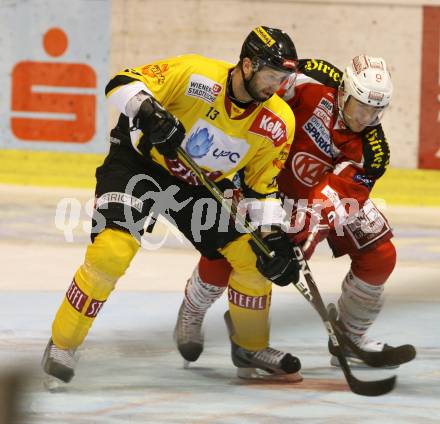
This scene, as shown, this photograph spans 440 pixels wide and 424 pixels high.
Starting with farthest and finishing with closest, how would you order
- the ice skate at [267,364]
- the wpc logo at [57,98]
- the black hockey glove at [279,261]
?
the wpc logo at [57,98] → the ice skate at [267,364] → the black hockey glove at [279,261]

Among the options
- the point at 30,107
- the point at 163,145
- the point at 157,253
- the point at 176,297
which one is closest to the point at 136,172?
the point at 163,145

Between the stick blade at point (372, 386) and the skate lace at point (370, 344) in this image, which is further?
the skate lace at point (370, 344)

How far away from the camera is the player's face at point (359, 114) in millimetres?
3850

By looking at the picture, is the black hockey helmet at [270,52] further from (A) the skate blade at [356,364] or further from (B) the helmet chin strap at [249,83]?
(A) the skate blade at [356,364]

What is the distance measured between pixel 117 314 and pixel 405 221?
9.86ft

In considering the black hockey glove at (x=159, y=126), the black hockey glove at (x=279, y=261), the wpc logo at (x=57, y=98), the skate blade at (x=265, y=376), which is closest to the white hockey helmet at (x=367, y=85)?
the black hockey glove at (x=279, y=261)

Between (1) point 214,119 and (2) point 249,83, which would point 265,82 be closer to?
(2) point 249,83

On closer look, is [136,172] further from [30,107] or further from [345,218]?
[30,107]

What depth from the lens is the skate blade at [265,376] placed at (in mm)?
3755

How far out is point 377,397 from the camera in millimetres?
3523

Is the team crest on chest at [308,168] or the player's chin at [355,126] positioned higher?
the player's chin at [355,126]

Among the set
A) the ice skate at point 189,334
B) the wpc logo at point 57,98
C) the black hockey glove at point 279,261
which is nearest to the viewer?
the black hockey glove at point 279,261

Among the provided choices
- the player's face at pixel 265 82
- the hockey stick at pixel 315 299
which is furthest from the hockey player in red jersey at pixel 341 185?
the player's face at pixel 265 82

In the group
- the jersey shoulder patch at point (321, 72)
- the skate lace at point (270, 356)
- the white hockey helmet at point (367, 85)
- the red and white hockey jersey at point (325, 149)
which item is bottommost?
the skate lace at point (270, 356)
